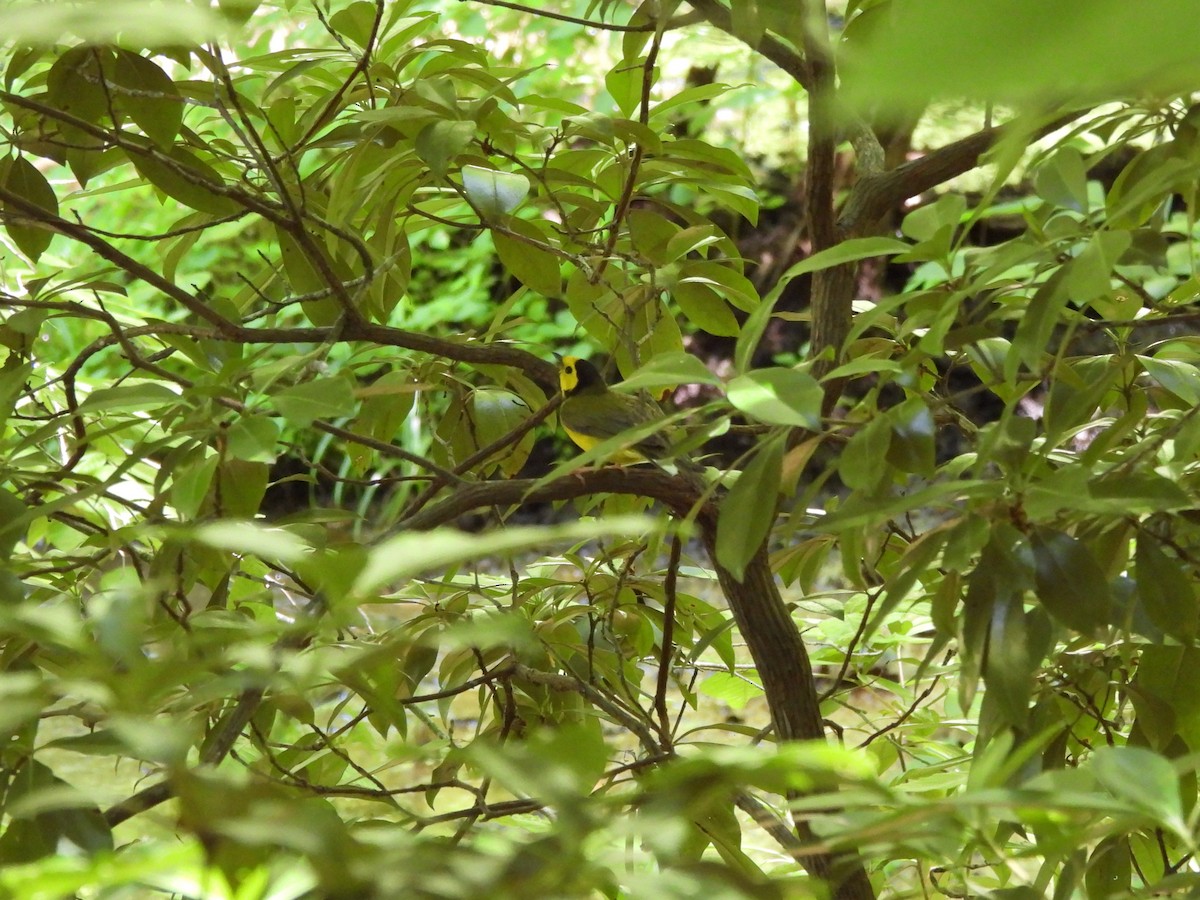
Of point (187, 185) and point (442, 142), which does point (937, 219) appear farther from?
point (187, 185)

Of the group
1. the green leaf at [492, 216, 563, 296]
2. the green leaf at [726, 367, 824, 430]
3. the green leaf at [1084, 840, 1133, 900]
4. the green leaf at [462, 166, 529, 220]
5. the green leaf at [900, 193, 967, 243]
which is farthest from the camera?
the green leaf at [492, 216, 563, 296]

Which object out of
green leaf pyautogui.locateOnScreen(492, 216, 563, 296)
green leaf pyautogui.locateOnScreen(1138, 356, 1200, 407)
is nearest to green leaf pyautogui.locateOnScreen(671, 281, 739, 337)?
green leaf pyautogui.locateOnScreen(492, 216, 563, 296)

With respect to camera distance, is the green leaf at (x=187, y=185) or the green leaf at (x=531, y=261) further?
the green leaf at (x=531, y=261)

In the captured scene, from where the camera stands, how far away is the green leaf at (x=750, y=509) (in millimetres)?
513

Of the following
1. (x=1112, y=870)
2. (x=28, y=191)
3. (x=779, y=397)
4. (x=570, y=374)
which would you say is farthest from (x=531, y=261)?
(x=570, y=374)

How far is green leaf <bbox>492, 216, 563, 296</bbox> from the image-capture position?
2.97 ft

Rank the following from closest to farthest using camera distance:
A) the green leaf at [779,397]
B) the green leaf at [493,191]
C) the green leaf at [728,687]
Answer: the green leaf at [779,397] < the green leaf at [493,191] < the green leaf at [728,687]

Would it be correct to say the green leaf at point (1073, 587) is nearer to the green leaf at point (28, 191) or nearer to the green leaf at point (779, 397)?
the green leaf at point (779, 397)

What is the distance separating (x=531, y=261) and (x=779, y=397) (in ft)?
1.62

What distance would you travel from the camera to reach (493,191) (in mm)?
768

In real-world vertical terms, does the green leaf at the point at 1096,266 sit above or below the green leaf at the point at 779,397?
above

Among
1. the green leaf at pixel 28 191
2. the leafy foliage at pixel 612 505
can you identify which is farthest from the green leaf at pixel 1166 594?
the green leaf at pixel 28 191

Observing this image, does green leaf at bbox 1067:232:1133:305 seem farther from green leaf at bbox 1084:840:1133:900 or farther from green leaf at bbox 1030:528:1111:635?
green leaf at bbox 1084:840:1133:900

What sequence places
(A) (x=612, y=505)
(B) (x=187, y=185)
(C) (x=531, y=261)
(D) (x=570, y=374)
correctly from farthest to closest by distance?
(D) (x=570, y=374), (A) (x=612, y=505), (C) (x=531, y=261), (B) (x=187, y=185)
